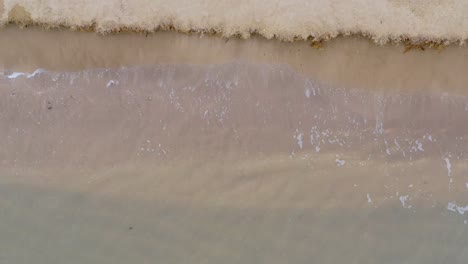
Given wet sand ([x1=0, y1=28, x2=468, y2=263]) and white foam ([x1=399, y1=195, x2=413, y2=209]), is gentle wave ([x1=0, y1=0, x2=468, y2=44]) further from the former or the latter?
white foam ([x1=399, y1=195, x2=413, y2=209])

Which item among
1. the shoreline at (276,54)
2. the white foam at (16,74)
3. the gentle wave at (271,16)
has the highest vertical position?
the gentle wave at (271,16)

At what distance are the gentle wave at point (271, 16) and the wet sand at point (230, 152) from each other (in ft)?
0.44

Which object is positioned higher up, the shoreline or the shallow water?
the shoreline

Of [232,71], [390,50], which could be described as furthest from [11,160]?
[390,50]

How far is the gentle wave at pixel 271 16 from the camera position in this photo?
4.58 metres

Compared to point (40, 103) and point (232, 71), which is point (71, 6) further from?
point (232, 71)

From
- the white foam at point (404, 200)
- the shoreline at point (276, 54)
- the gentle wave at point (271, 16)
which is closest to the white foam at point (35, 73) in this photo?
the shoreline at point (276, 54)

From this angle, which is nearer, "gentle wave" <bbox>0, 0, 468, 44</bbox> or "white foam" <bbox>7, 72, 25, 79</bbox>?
"gentle wave" <bbox>0, 0, 468, 44</bbox>

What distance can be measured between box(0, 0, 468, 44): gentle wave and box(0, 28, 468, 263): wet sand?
13cm

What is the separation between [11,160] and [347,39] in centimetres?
340

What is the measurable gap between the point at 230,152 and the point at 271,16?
4.38 feet

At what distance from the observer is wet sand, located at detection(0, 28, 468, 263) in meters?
4.66

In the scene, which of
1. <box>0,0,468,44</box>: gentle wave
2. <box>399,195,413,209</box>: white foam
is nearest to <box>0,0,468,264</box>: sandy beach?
<box>399,195,413,209</box>: white foam

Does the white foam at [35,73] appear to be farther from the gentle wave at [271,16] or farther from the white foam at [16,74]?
the gentle wave at [271,16]
